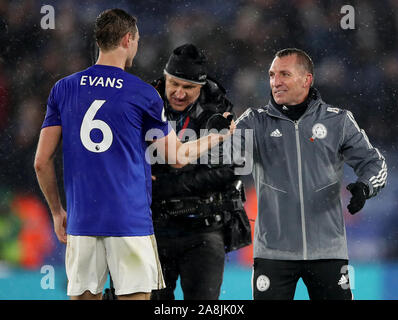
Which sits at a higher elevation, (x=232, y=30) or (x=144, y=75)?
(x=232, y=30)

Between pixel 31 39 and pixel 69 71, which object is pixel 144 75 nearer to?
pixel 69 71

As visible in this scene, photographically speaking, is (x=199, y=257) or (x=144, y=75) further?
(x=144, y=75)

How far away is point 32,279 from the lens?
489 cm

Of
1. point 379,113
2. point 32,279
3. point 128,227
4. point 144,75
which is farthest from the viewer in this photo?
point 379,113

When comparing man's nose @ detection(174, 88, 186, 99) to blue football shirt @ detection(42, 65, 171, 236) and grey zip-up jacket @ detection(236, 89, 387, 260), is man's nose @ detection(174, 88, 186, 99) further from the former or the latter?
blue football shirt @ detection(42, 65, 171, 236)

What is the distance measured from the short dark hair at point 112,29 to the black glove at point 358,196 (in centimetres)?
107

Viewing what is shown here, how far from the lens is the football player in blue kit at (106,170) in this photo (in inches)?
83.3

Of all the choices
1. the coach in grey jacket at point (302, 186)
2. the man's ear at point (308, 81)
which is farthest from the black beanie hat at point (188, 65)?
the man's ear at point (308, 81)

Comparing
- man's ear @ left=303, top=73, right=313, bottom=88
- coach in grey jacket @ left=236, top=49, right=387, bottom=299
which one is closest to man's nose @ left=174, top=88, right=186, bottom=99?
coach in grey jacket @ left=236, top=49, right=387, bottom=299

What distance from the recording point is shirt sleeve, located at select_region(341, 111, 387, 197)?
2.55 m

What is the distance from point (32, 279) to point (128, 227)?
3.04 meters

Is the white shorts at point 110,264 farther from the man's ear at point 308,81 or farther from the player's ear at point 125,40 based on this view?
the man's ear at point 308,81

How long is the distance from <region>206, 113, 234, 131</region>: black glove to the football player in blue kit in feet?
1.76

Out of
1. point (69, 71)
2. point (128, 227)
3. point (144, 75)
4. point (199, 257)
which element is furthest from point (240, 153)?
point (69, 71)
